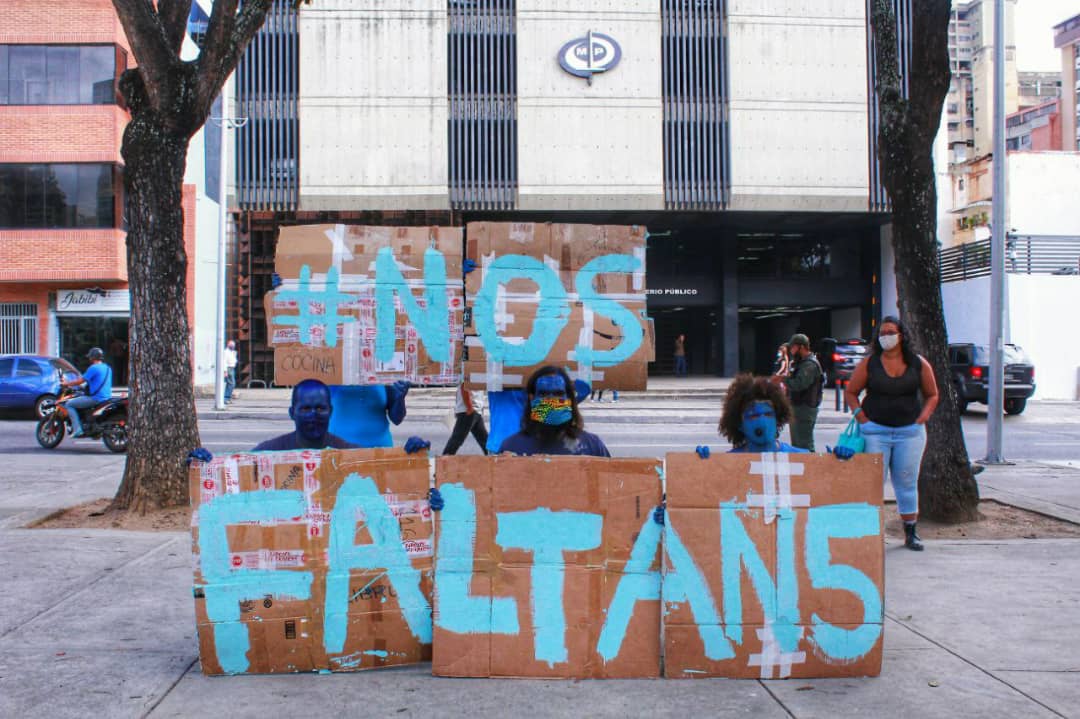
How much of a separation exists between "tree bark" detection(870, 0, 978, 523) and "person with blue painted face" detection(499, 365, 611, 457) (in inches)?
191

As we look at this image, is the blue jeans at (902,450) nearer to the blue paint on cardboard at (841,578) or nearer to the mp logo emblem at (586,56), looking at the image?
the blue paint on cardboard at (841,578)

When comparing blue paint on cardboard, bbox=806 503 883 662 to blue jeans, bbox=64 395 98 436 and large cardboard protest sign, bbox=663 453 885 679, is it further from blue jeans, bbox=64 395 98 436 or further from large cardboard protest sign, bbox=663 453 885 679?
blue jeans, bbox=64 395 98 436

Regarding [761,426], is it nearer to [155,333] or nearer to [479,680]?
[479,680]

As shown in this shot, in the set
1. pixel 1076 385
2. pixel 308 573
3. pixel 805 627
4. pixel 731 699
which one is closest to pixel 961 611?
pixel 805 627

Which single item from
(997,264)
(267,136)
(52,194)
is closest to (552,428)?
(997,264)

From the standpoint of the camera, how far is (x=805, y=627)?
4199 millimetres

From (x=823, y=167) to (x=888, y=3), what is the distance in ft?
77.4

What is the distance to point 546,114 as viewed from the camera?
100 ft

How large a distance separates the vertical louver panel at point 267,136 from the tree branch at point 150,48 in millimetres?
22900

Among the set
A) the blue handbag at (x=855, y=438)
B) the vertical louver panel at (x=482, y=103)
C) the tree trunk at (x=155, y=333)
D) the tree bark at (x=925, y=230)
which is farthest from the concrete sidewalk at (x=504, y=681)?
the vertical louver panel at (x=482, y=103)

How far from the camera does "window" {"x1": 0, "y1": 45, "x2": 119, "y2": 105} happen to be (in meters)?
25.8

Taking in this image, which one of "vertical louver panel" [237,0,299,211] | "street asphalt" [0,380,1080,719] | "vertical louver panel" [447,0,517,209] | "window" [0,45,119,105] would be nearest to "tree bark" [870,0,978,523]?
"street asphalt" [0,380,1080,719]

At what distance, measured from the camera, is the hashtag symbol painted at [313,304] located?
17.1 ft

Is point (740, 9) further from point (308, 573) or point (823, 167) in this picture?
point (308, 573)
